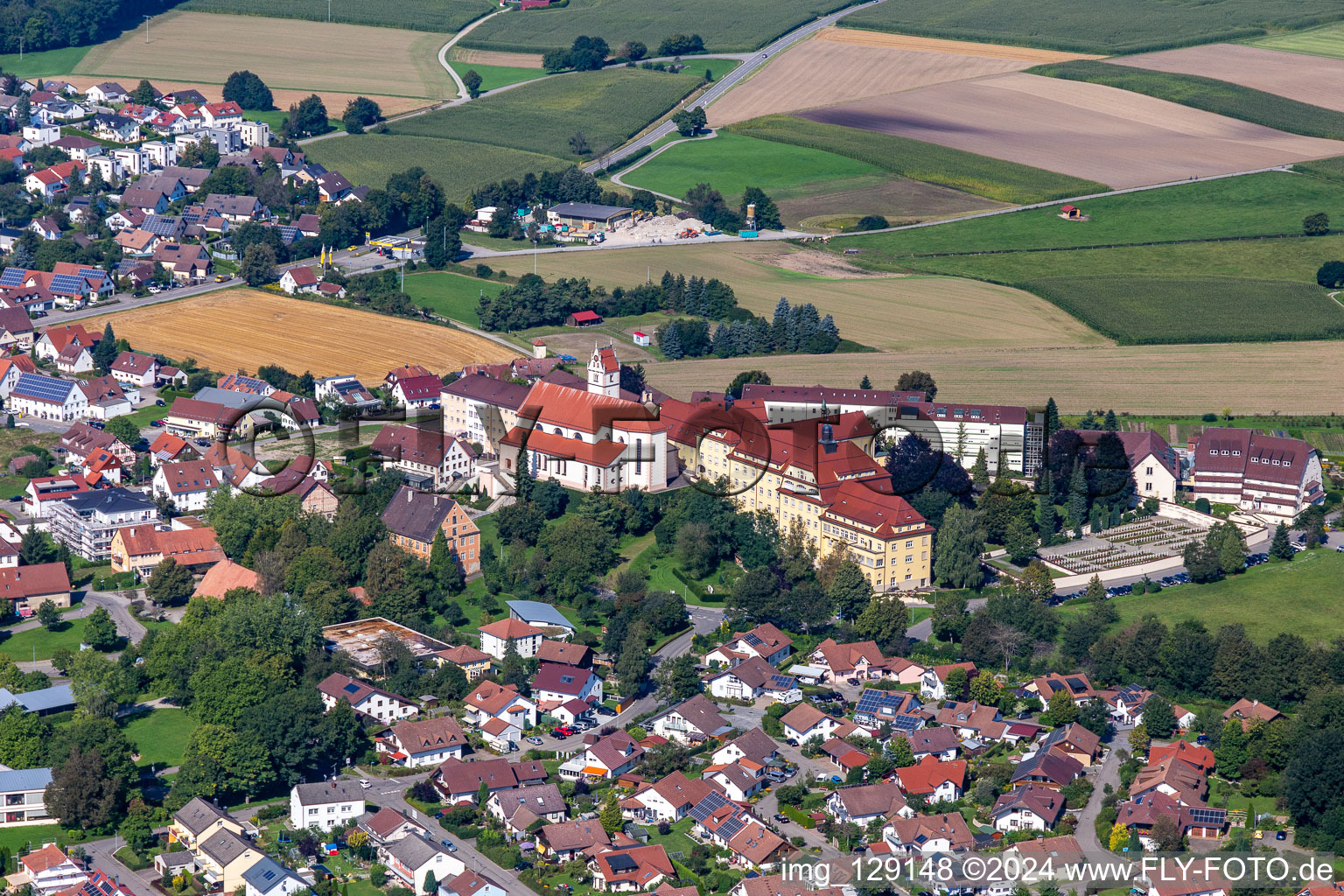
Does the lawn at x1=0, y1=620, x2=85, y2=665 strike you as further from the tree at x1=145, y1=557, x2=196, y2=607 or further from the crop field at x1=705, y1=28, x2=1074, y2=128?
the crop field at x1=705, y1=28, x2=1074, y2=128

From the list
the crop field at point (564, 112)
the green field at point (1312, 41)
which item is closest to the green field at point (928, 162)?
the crop field at point (564, 112)

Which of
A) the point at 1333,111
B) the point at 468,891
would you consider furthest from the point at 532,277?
the point at 1333,111

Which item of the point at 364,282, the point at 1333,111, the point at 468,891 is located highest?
the point at 1333,111

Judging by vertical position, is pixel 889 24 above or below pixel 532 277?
above

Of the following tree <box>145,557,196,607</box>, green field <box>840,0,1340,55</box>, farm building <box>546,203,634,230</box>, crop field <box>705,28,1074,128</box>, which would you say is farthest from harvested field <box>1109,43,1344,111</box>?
tree <box>145,557,196,607</box>

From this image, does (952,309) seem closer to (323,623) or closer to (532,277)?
(532,277)

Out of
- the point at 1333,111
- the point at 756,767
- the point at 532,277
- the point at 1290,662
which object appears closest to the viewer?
the point at 756,767
